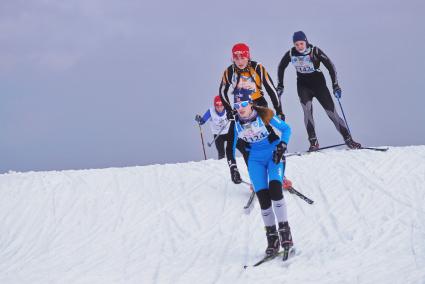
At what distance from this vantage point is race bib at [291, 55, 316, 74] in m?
11.2

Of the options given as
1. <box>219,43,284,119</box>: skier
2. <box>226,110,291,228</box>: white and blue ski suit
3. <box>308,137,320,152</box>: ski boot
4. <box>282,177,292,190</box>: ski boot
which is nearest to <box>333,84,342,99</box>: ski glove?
<box>308,137,320,152</box>: ski boot

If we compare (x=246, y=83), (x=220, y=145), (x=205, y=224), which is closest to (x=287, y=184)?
(x=205, y=224)

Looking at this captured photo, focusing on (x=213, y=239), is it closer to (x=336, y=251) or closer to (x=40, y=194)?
(x=336, y=251)

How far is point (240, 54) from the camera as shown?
28.2 ft

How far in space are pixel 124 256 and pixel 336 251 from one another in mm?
2751

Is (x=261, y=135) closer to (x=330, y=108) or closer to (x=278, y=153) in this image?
(x=278, y=153)

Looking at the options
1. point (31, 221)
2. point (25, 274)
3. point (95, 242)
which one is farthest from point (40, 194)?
point (25, 274)

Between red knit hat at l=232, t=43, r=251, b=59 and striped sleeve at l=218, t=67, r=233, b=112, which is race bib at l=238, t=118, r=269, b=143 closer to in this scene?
red knit hat at l=232, t=43, r=251, b=59

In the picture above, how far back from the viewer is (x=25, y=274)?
24.4 ft

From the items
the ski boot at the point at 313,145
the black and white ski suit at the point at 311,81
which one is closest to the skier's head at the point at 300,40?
the black and white ski suit at the point at 311,81

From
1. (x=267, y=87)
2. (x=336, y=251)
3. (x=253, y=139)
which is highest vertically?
(x=267, y=87)

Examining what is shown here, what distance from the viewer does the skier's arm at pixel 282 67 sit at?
11.5 m

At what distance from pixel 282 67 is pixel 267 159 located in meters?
5.23

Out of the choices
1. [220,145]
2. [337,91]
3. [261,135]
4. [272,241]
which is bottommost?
[272,241]
